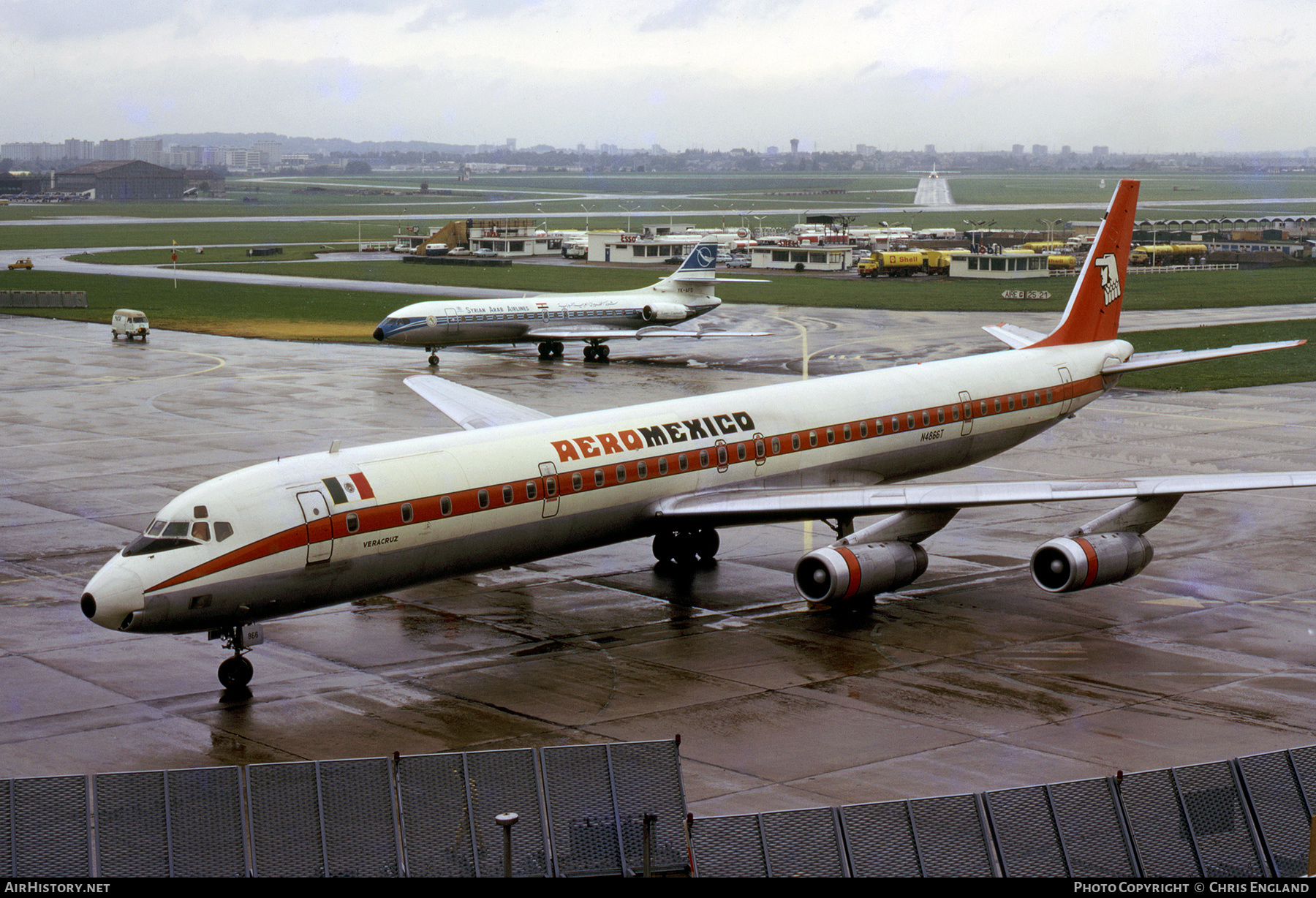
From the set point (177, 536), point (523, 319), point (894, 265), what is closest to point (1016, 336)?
point (177, 536)

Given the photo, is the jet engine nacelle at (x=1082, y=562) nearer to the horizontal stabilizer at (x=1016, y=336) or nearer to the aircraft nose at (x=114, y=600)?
the horizontal stabilizer at (x=1016, y=336)

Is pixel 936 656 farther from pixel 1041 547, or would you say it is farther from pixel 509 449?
pixel 509 449

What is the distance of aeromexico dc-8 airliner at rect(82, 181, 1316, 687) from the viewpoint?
82.7ft

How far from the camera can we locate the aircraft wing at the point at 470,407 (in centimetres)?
3912

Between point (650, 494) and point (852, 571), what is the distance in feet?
16.6

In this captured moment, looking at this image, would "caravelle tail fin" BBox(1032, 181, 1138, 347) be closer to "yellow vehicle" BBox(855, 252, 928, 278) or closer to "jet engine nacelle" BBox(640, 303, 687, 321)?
"jet engine nacelle" BBox(640, 303, 687, 321)

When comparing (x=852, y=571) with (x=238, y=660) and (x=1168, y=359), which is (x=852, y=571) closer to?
(x=238, y=660)

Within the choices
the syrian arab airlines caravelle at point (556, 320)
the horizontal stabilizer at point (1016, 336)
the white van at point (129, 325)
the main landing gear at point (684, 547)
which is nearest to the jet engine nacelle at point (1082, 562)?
the main landing gear at point (684, 547)

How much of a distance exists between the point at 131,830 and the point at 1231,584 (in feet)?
89.0

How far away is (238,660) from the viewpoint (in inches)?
1035

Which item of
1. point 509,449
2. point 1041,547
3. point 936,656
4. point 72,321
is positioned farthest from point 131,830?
point 72,321

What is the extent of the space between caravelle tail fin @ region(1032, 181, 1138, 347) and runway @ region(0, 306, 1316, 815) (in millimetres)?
5466

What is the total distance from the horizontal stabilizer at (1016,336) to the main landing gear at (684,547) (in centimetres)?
1309

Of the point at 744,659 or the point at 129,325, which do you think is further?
the point at 129,325
